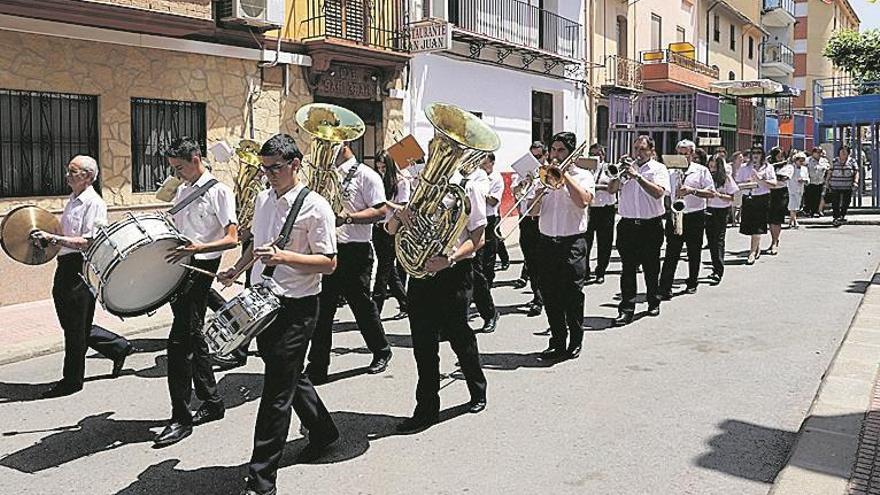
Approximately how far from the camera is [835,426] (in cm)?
507

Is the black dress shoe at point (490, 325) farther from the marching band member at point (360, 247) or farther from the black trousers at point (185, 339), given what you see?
the black trousers at point (185, 339)

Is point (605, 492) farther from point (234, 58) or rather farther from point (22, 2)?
point (234, 58)

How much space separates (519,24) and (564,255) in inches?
540

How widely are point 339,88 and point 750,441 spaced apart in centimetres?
1043

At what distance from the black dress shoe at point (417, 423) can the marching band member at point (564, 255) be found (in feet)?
6.24

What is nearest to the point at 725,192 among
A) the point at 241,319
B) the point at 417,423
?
the point at 417,423

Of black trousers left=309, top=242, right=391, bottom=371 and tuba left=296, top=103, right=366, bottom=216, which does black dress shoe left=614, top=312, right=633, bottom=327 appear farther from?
tuba left=296, top=103, right=366, bottom=216

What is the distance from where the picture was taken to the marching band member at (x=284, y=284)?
13.5 feet

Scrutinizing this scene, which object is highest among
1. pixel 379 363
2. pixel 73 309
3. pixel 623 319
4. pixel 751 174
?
pixel 751 174

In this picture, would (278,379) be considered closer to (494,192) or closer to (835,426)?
(835,426)

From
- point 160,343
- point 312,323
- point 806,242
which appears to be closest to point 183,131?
point 160,343

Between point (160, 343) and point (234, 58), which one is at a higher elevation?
point (234, 58)

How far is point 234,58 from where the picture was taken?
12195 millimetres

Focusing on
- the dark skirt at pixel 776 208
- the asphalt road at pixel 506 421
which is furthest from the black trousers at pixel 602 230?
the dark skirt at pixel 776 208
